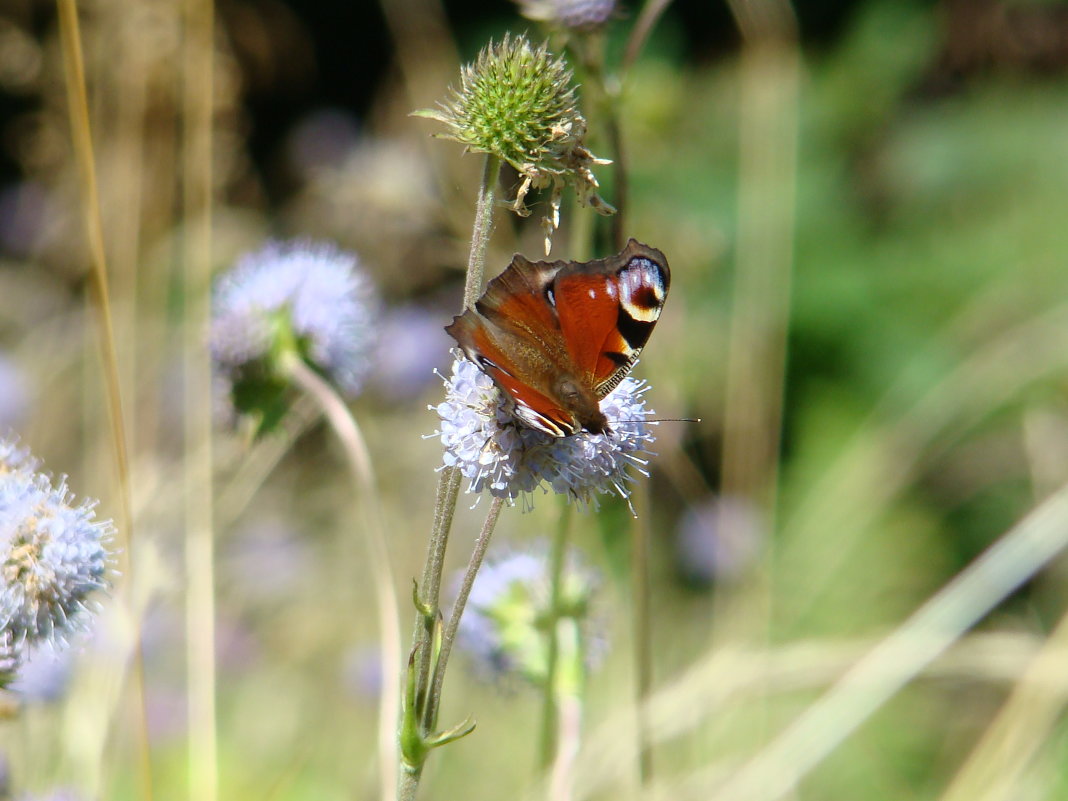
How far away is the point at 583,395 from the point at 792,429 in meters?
3.45

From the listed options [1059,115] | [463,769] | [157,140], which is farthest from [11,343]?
[1059,115]

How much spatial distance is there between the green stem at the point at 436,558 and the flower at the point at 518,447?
0.03 meters

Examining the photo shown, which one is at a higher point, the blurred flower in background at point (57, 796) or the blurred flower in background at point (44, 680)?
the blurred flower in background at point (44, 680)

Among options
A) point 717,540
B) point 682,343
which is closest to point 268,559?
point 717,540

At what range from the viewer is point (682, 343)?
4.00m

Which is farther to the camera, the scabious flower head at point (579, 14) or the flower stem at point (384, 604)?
the scabious flower head at point (579, 14)

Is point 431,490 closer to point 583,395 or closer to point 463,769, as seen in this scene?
point 463,769

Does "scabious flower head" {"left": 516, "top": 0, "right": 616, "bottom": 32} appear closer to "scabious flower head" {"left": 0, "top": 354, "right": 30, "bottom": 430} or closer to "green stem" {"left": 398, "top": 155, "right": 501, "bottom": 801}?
"green stem" {"left": 398, "top": 155, "right": 501, "bottom": 801}

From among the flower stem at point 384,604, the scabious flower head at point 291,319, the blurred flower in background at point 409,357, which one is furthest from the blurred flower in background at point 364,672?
the flower stem at point 384,604

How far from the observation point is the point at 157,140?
12.8 ft

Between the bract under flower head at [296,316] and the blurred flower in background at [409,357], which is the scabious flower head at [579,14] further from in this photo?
the blurred flower in background at [409,357]

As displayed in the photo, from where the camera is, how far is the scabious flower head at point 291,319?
1620mm

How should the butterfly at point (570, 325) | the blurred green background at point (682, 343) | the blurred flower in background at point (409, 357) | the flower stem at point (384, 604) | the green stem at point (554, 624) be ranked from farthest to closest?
the blurred flower in background at point (409, 357) < the blurred green background at point (682, 343) < the green stem at point (554, 624) < the flower stem at point (384, 604) < the butterfly at point (570, 325)

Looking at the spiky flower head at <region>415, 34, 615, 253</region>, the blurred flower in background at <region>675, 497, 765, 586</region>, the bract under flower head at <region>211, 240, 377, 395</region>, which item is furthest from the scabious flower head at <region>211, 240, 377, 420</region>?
the blurred flower in background at <region>675, 497, 765, 586</region>
